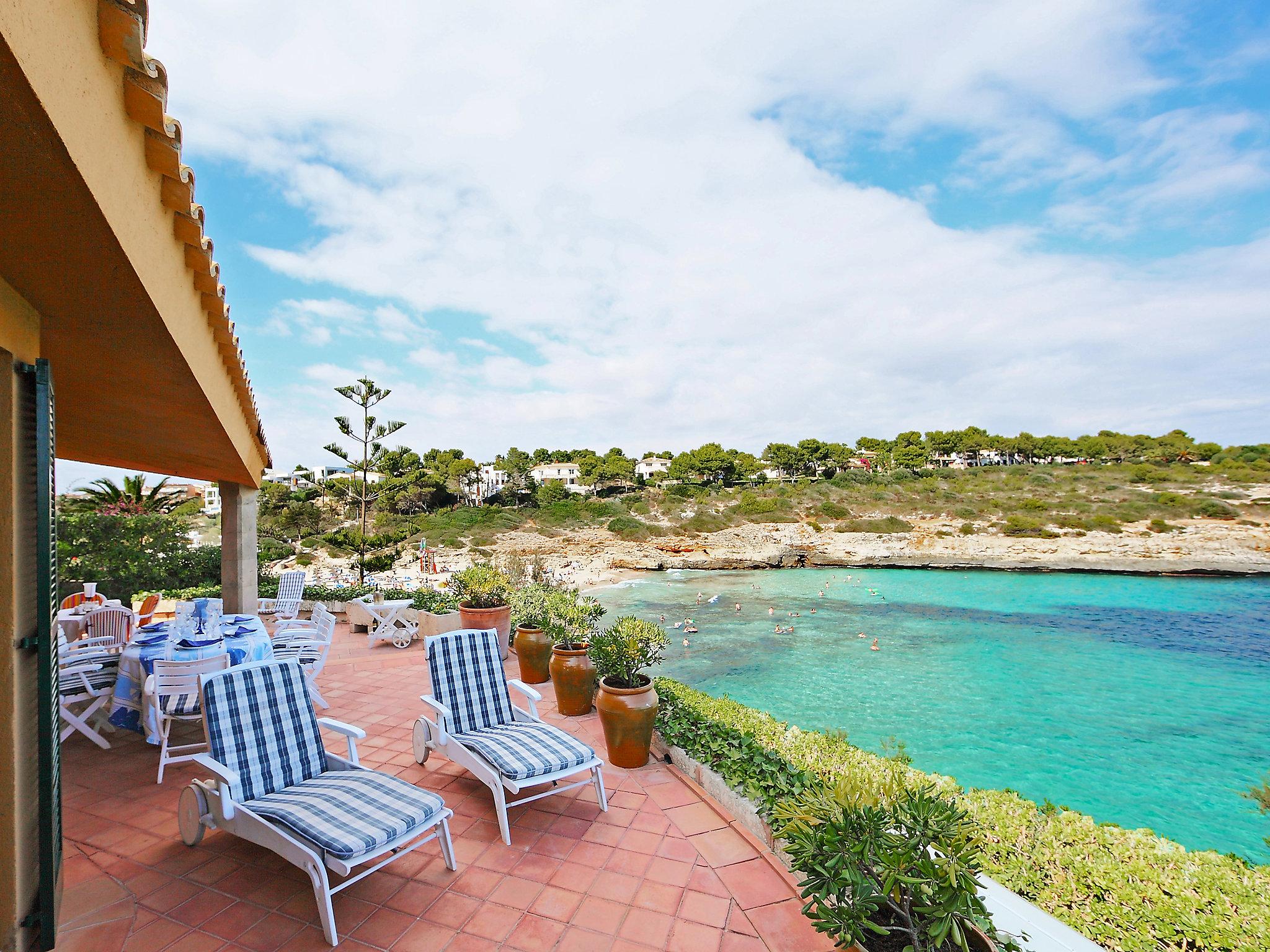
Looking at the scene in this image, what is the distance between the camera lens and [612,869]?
3.06m

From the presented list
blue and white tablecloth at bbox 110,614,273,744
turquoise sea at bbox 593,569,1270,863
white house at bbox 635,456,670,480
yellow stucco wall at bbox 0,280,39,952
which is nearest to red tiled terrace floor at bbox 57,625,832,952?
yellow stucco wall at bbox 0,280,39,952

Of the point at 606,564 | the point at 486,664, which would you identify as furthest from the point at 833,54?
the point at 606,564

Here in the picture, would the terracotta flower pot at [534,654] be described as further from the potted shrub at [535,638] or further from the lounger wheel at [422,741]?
the lounger wheel at [422,741]

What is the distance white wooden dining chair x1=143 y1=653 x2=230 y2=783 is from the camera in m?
4.20

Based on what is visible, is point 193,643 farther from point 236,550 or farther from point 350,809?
point 236,550

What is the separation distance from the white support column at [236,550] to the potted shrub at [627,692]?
6.66 m

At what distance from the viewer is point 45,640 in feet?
8.07

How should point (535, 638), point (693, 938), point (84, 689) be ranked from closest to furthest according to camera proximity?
point (693, 938) < point (84, 689) < point (535, 638)

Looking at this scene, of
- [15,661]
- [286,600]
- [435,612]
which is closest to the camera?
[15,661]

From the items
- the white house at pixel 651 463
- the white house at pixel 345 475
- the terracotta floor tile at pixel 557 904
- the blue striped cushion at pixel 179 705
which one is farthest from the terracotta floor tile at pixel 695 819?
the white house at pixel 651 463

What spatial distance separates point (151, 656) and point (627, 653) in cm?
374

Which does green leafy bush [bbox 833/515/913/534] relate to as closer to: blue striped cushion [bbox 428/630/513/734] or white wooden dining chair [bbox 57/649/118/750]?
blue striped cushion [bbox 428/630/513/734]

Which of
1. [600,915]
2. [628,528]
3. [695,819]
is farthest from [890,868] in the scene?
[628,528]

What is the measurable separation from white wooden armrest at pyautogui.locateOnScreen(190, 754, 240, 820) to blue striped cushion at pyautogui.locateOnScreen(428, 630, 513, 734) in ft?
3.94
